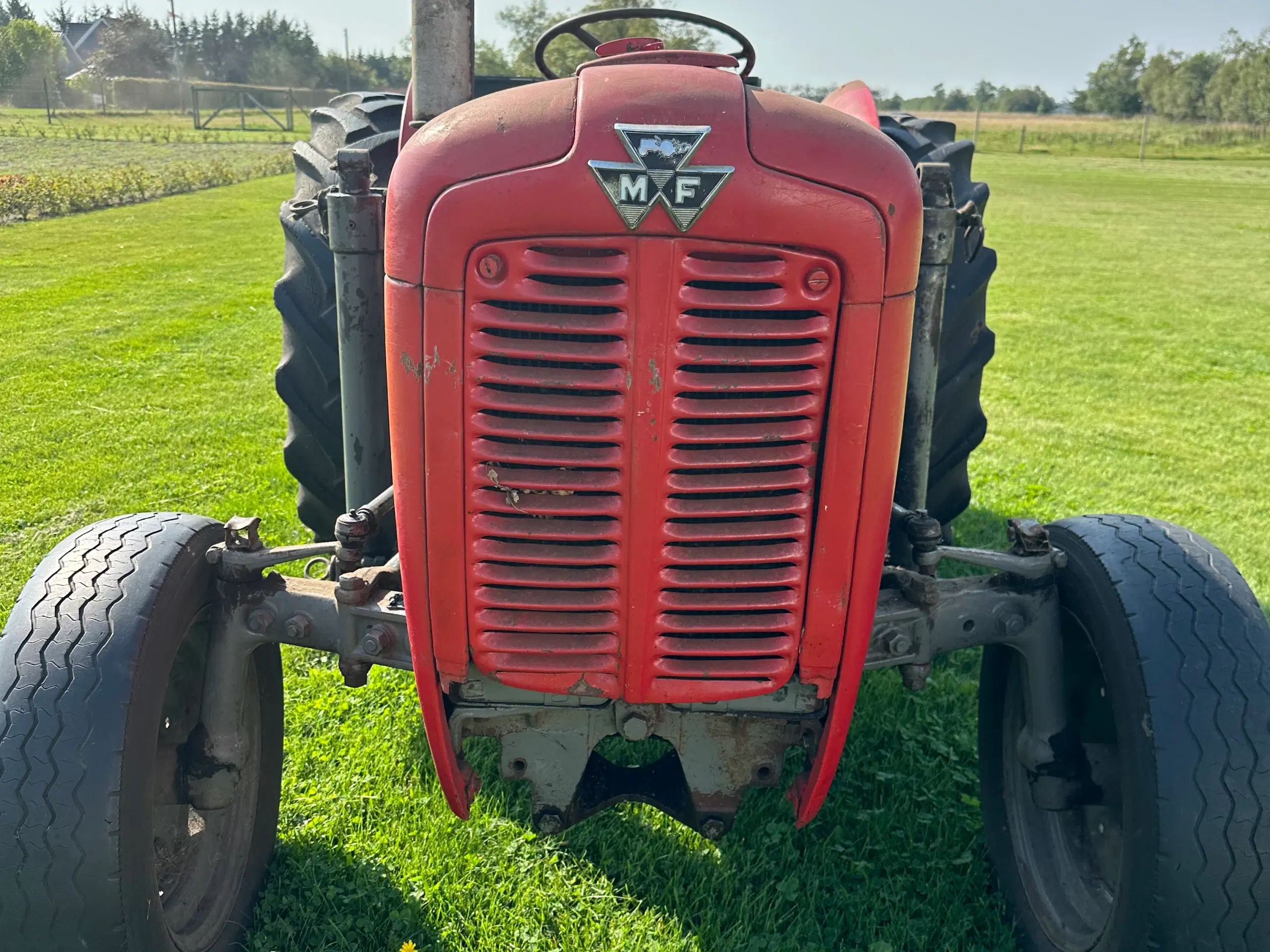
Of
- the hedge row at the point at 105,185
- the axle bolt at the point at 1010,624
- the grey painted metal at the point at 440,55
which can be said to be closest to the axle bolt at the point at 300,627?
the grey painted metal at the point at 440,55

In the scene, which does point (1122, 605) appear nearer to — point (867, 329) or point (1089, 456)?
point (867, 329)

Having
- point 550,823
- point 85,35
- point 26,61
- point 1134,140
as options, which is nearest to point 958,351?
point 550,823

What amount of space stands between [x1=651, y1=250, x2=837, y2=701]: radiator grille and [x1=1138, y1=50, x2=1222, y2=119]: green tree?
64153 millimetres

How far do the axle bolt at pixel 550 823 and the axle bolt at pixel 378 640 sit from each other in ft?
1.72

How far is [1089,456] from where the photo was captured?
6.42 meters

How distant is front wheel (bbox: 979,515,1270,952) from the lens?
2004 millimetres

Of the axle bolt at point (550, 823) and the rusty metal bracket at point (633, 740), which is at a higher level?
the rusty metal bracket at point (633, 740)

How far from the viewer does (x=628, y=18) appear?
2598 millimetres

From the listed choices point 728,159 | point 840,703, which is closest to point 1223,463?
point 840,703

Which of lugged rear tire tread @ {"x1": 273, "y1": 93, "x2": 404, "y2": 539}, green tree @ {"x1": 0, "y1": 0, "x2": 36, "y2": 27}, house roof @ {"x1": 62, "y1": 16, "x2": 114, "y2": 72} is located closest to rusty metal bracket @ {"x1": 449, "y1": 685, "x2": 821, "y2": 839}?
lugged rear tire tread @ {"x1": 273, "y1": 93, "x2": 404, "y2": 539}

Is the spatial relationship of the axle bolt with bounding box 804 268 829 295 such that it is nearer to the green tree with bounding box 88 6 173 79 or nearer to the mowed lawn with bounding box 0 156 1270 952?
the mowed lawn with bounding box 0 156 1270 952

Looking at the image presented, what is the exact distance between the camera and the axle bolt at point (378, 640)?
2.28 metres

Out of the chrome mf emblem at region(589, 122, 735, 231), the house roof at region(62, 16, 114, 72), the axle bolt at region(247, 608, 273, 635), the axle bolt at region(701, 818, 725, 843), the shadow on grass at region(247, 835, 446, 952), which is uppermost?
the house roof at region(62, 16, 114, 72)

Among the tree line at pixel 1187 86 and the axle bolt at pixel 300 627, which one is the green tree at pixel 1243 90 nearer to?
the tree line at pixel 1187 86
